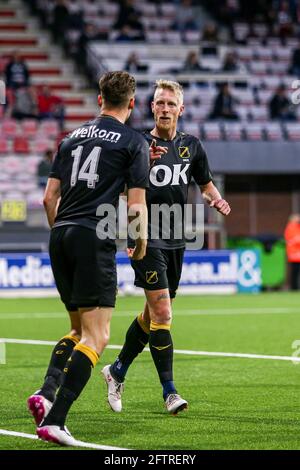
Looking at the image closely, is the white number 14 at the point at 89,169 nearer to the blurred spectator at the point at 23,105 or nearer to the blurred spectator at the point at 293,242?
the blurred spectator at the point at 293,242

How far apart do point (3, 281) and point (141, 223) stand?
17.9 m

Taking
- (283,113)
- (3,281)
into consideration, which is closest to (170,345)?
(3,281)

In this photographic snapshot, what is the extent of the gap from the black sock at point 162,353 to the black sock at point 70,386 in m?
1.77

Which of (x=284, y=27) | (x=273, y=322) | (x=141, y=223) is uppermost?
(x=284, y=27)

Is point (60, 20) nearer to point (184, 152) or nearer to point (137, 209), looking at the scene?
point (184, 152)

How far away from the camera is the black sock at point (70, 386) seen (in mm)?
6680

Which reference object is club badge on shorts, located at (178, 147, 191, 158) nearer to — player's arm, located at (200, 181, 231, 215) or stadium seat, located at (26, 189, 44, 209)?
player's arm, located at (200, 181, 231, 215)

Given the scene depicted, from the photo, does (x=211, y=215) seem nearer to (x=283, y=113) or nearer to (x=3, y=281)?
(x=283, y=113)

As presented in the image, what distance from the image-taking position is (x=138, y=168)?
6996mm

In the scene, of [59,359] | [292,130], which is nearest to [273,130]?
[292,130]

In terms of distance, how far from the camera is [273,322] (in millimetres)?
17828

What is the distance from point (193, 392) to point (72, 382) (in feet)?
9.87

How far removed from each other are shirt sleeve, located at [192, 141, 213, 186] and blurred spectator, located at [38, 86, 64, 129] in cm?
2018
